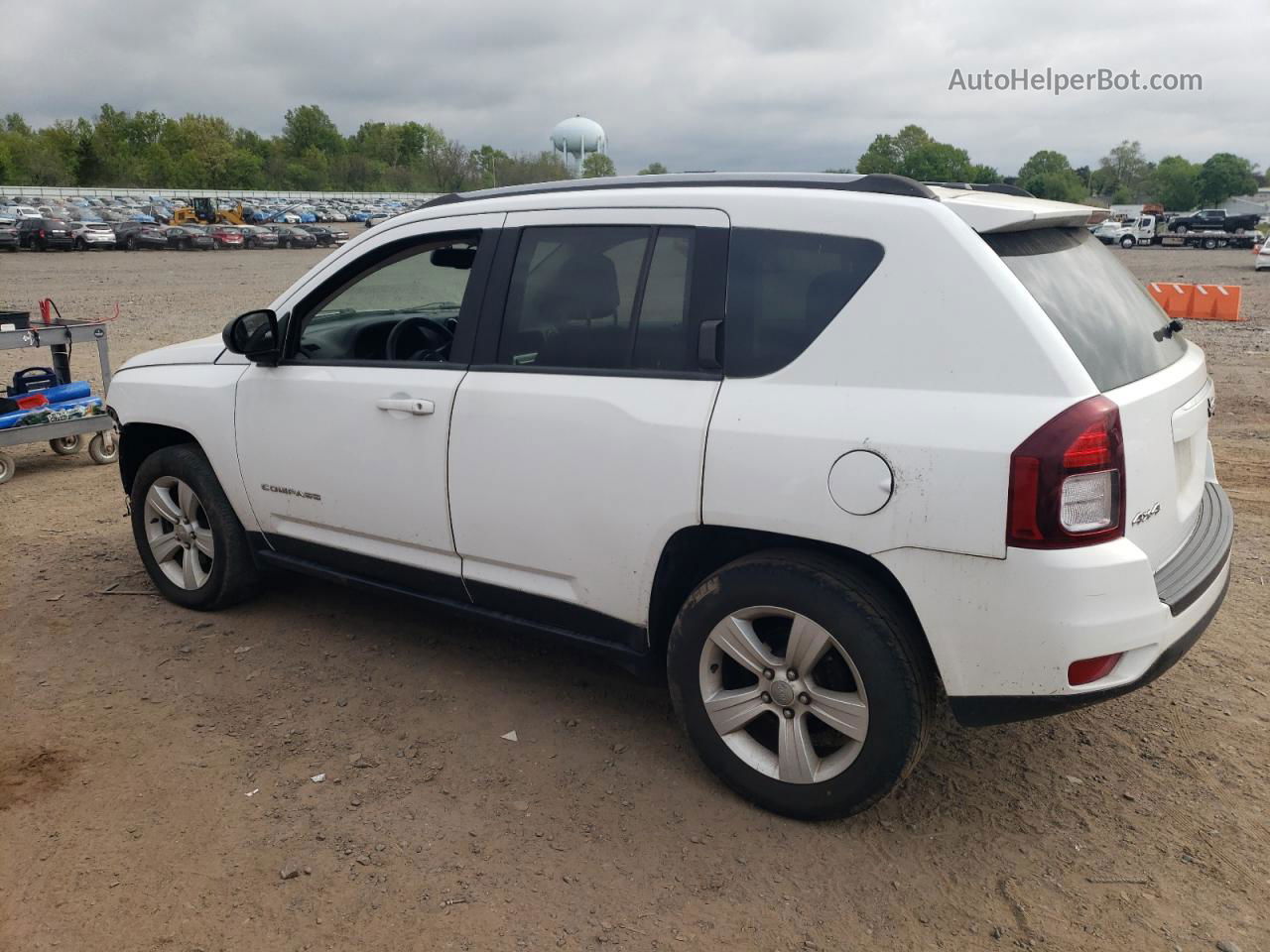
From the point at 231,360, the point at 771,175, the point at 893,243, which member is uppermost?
the point at 771,175

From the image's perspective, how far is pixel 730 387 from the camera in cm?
325

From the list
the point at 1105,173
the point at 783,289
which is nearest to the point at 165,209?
the point at 783,289

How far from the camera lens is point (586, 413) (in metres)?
3.50

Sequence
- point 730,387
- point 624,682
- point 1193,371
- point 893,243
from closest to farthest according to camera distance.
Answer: point 893,243 < point 730,387 < point 1193,371 < point 624,682

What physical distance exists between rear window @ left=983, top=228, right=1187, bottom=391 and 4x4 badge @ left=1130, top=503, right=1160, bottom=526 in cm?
36

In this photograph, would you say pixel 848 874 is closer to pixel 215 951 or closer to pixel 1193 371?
pixel 215 951

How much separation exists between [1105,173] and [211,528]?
162208 mm

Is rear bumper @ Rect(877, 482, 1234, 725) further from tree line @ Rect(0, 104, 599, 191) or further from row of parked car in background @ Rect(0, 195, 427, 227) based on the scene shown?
tree line @ Rect(0, 104, 599, 191)

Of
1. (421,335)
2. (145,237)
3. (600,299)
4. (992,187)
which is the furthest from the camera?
(145,237)

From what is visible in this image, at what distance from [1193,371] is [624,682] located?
2.44m

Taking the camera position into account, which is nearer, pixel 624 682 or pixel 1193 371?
pixel 1193 371

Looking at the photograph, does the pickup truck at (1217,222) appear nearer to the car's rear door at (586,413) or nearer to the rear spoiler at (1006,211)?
the rear spoiler at (1006,211)

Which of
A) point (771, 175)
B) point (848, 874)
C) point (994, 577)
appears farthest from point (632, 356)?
point (848, 874)

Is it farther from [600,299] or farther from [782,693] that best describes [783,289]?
[782,693]
